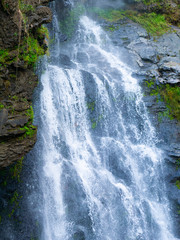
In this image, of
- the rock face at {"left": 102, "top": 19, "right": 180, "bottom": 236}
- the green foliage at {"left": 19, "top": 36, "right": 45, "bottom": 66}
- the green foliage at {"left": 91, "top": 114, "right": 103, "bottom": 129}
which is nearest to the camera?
the green foliage at {"left": 19, "top": 36, "right": 45, "bottom": 66}

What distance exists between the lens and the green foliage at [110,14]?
56.6 feet

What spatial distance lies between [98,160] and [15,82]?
4.77m

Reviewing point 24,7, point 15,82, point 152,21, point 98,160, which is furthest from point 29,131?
point 152,21

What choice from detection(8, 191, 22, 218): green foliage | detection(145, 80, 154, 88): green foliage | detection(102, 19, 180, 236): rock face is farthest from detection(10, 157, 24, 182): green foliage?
detection(145, 80, 154, 88): green foliage

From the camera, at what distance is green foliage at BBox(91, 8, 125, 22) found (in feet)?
56.6

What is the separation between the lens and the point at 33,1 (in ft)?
26.3

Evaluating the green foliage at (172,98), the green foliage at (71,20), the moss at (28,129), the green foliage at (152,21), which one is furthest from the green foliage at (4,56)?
the green foliage at (152,21)

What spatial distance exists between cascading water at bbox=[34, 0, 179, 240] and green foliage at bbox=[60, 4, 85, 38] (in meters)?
4.28

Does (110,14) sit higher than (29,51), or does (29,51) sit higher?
(110,14)

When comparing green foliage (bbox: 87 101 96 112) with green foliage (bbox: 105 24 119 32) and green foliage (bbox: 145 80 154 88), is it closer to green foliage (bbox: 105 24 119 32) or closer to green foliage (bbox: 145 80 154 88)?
green foliage (bbox: 145 80 154 88)

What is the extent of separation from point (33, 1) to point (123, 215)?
8.79 meters

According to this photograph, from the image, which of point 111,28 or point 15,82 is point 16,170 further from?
point 111,28

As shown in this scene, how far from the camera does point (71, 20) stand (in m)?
16.3

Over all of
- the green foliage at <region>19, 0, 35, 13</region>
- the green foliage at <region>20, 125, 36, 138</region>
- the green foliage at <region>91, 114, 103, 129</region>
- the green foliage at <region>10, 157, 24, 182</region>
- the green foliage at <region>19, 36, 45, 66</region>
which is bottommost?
the green foliage at <region>10, 157, 24, 182</region>
